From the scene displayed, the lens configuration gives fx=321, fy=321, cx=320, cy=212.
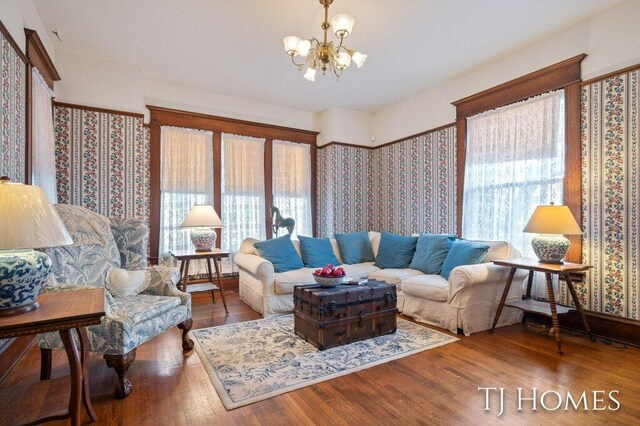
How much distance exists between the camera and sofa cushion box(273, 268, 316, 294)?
347 centimetres

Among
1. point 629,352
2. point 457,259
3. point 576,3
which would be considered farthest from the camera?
point 457,259

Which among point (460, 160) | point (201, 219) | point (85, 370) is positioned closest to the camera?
point (85, 370)

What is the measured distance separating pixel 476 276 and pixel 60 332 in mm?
3026

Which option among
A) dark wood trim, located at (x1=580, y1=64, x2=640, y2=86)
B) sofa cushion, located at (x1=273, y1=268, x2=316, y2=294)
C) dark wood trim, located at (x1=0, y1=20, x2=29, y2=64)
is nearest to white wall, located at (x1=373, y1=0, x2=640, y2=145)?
dark wood trim, located at (x1=580, y1=64, x2=640, y2=86)

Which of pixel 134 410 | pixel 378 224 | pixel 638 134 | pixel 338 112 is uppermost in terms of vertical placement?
pixel 338 112

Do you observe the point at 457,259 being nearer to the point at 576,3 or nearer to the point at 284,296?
the point at 284,296

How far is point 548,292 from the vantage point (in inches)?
110

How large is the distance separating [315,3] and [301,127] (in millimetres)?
2765

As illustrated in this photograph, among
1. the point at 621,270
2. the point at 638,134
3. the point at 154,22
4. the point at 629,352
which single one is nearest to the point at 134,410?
the point at 154,22

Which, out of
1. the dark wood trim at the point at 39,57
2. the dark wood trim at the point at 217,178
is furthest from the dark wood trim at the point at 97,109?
the dark wood trim at the point at 217,178

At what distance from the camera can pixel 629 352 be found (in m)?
2.56

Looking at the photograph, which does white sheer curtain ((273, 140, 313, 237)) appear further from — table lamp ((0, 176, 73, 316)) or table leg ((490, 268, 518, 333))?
table lamp ((0, 176, 73, 316))

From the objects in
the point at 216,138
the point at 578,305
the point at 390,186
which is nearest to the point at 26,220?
the point at 216,138

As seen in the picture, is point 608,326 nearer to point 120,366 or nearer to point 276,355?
point 276,355
